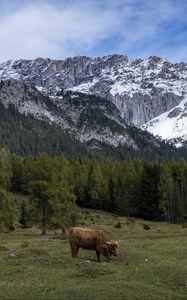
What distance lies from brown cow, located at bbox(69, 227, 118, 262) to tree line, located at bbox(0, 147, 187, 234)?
31.6 meters

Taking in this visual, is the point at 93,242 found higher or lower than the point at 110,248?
higher

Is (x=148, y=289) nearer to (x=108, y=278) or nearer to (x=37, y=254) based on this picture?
(x=108, y=278)

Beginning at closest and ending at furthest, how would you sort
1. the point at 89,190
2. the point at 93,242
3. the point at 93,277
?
the point at 93,277 < the point at 93,242 < the point at 89,190

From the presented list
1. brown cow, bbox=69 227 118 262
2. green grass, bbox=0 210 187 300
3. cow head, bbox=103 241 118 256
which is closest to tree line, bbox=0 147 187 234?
brown cow, bbox=69 227 118 262

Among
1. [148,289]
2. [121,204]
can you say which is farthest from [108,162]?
[148,289]

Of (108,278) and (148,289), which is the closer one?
(148,289)

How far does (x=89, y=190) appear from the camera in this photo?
15062 cm

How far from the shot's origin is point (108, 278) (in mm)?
27547

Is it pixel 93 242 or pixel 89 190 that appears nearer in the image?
pixel 93 242

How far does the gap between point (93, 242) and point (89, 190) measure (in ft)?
382

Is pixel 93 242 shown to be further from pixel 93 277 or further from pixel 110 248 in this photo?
pixel 93 277

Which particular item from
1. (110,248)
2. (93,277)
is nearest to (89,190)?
(110,248)

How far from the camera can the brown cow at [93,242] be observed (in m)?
34.2

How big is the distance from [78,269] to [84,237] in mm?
4781
